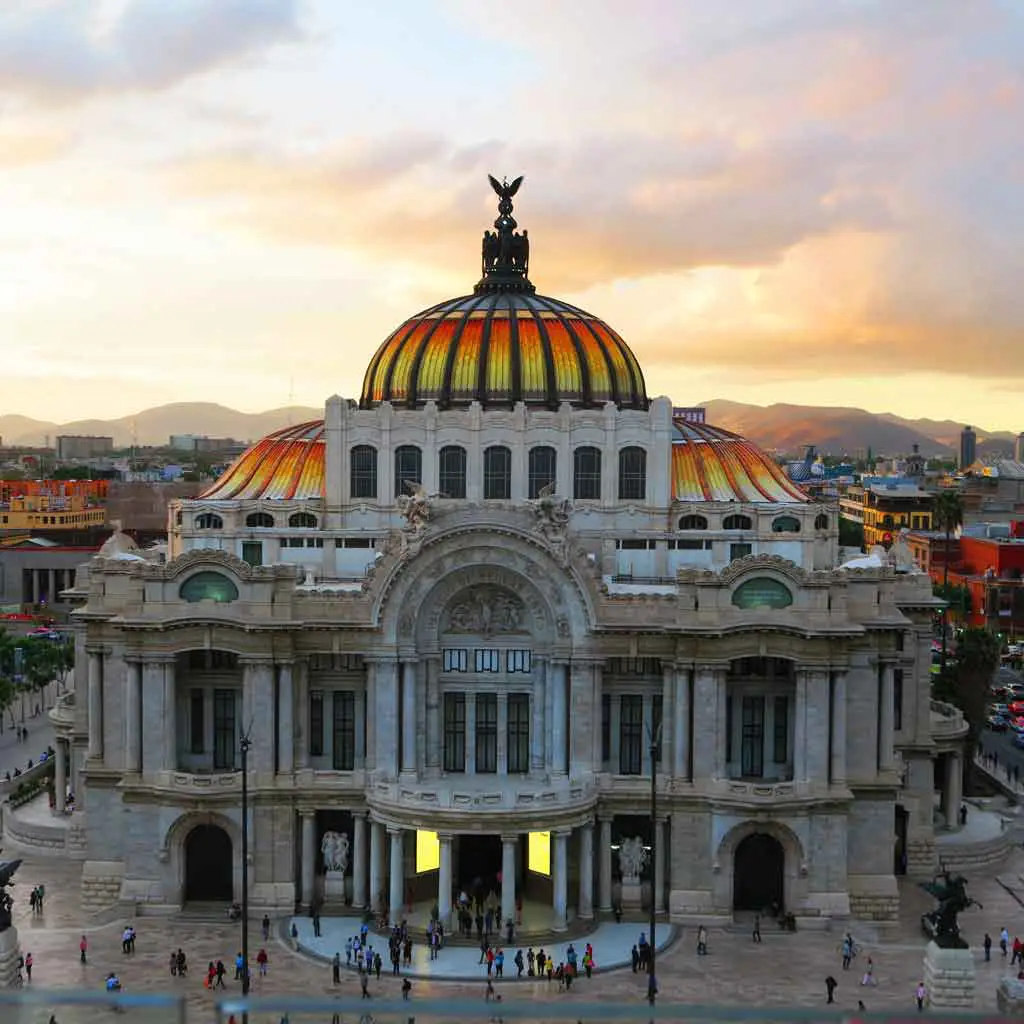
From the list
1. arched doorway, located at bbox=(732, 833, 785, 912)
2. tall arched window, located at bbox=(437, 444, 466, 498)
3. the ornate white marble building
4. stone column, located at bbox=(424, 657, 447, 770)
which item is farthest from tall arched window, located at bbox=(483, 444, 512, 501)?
arched doorway, located at bbox=(732, 833, 785, 912)

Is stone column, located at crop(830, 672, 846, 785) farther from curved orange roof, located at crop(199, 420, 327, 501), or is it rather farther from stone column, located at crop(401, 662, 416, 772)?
curved orange roof, located at crop(199, 420, 327, 501)

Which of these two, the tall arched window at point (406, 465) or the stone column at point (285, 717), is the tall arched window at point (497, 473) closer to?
the tall arched window at point (406, 465)

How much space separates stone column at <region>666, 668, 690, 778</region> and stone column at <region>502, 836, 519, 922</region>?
28.5 ft

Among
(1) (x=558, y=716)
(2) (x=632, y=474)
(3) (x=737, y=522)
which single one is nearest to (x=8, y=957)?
(1) (x=558, y=716)

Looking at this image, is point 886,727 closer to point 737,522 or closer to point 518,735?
point 737,522

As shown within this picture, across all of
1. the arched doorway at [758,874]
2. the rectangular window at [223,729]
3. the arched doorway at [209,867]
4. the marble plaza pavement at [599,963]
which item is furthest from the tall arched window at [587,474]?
the arched doorway at [209,867]

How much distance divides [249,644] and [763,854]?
25531mm

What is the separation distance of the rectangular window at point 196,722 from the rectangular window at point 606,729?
18758 mm

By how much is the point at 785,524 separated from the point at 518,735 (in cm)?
2053

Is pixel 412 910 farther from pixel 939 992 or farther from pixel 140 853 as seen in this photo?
pixel 939 992

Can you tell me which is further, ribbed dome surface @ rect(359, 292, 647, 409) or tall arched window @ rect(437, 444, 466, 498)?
ribbed dome surface @ rect(359, 292, 647, 409)

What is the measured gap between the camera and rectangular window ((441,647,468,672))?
68.3 meters

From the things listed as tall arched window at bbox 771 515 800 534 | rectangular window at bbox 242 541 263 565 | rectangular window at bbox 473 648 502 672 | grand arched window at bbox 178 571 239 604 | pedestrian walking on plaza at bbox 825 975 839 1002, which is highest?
tall arched window at bbox 771 515 800 534

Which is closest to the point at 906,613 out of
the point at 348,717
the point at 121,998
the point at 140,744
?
the point at 348,717
